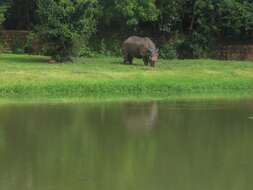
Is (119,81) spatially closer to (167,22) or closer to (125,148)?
(125,148)

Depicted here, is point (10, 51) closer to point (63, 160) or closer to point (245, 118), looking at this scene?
point (245, 118)

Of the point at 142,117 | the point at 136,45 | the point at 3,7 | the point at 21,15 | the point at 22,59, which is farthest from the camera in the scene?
the point at 21,15

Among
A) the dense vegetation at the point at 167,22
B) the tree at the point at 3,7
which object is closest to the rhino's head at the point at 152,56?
the dense vegetation at the point at 167,22

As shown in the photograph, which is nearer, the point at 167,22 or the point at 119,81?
the point at 119,81

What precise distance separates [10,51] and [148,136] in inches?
1063

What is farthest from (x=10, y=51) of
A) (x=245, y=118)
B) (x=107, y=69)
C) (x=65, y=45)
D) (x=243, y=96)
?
(x=245, y=118)

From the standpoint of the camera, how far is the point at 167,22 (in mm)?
43656

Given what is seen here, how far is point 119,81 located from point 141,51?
593 cm

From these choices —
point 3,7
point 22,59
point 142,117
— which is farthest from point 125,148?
point 3,7

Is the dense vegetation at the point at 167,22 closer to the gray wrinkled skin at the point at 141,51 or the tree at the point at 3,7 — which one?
the tree at the point at 3,7

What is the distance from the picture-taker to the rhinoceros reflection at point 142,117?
62.0 feet

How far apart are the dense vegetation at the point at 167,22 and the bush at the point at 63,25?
412 centimetres

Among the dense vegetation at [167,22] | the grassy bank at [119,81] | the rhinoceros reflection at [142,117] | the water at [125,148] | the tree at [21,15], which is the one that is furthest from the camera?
the tree at [21,15]

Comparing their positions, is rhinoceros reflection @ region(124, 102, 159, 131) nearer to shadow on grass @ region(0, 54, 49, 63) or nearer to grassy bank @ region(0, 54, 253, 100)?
grassy bank @ region(0, 54, 253, 100)
